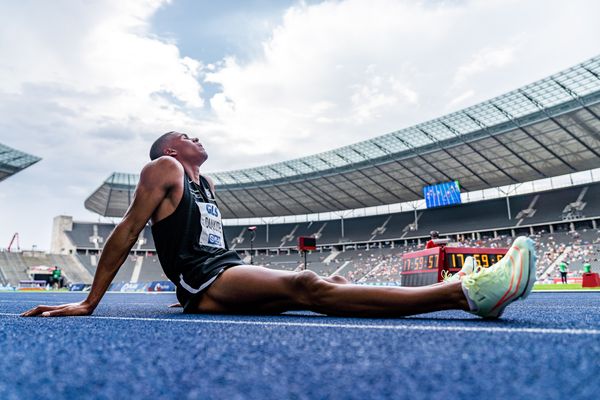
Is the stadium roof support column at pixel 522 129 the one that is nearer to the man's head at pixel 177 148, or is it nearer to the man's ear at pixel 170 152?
the man's head at pixel 177 148

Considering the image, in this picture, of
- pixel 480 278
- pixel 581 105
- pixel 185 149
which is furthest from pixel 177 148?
pixel 581 105

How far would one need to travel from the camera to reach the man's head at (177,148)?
3.26 meters

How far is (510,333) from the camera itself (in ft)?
5.00

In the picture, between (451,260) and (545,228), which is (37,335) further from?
(545,228)

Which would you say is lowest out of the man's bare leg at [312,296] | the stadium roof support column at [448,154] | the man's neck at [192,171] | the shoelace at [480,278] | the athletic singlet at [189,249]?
the man's bare leg at [312,296]

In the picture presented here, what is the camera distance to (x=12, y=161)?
3184cm

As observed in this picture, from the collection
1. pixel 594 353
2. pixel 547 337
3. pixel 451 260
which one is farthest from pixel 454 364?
pixel 451 260

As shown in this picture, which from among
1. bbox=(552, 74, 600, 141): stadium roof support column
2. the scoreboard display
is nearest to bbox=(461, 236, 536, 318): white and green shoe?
bbox=(552, 74, 600, 141): stadium roof support column

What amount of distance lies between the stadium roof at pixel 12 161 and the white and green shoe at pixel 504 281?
37.5 metres

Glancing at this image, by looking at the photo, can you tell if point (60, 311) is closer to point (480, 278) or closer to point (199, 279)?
point (199, 279)

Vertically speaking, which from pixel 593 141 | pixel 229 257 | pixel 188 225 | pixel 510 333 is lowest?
pixel 510 333

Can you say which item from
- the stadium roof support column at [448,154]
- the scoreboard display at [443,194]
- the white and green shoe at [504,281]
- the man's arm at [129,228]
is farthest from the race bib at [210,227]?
the scoreboard display at [443,194]

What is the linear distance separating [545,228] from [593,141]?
7.45 meters

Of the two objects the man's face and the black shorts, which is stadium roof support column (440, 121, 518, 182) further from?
the black shorts
